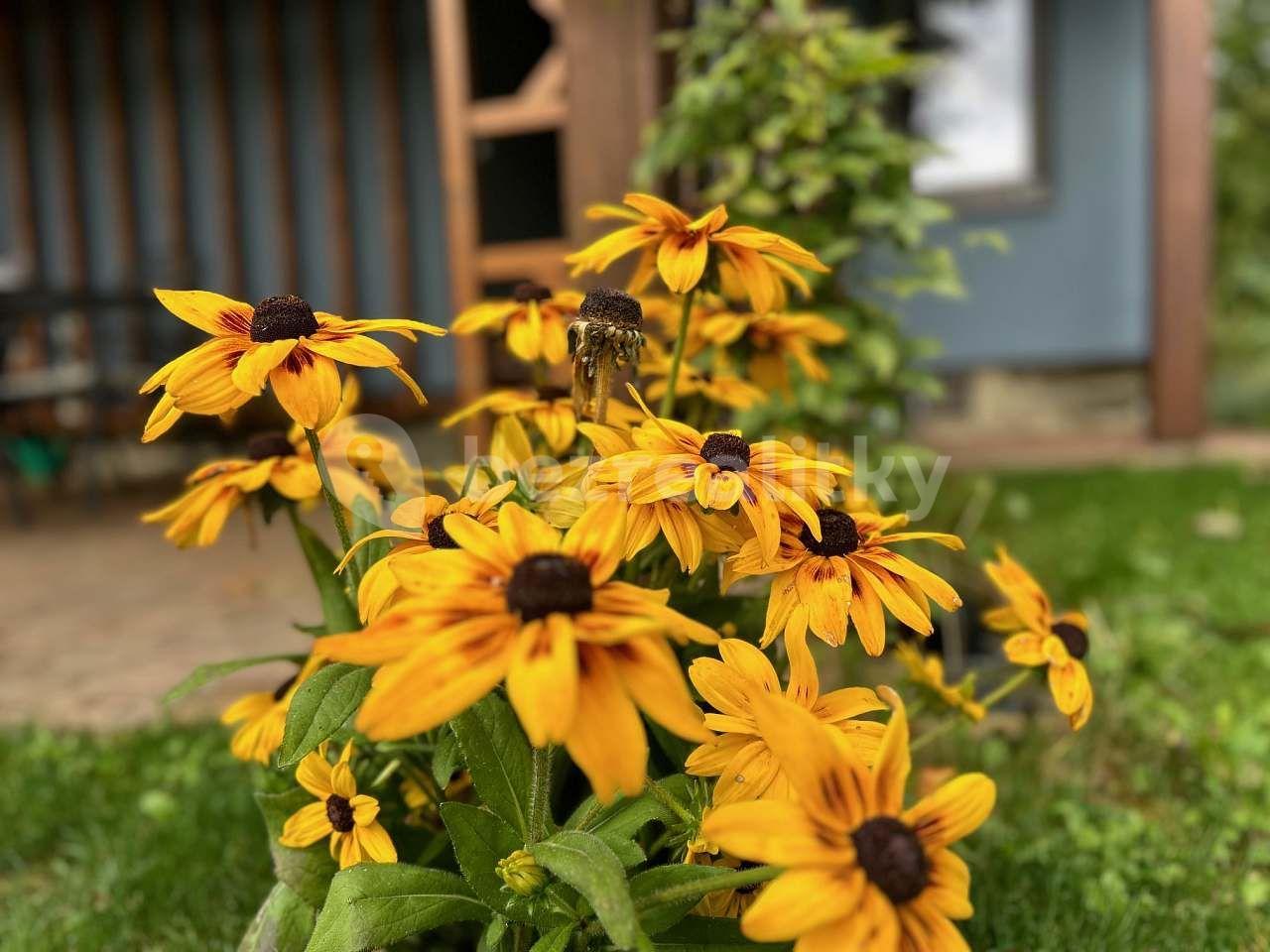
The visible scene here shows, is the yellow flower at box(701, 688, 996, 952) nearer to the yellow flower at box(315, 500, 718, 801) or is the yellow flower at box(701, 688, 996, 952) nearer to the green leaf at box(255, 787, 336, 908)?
the yellow flower at box(315, 500, 718, 801)

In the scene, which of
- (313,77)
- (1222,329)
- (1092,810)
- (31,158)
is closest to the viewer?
(1092,810)

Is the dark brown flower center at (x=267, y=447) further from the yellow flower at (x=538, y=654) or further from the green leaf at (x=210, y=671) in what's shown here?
the yellow flower at (x=538, y=654)

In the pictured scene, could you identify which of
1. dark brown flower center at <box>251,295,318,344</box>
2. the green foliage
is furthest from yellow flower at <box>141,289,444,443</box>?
the green foliage

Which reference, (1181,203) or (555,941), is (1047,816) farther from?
(1181,203)

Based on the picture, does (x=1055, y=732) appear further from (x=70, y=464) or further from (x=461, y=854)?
(x=70, y=464)

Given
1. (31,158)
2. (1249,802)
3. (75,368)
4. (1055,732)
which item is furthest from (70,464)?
(1249,802)

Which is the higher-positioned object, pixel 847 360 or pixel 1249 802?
pixel 847 360
